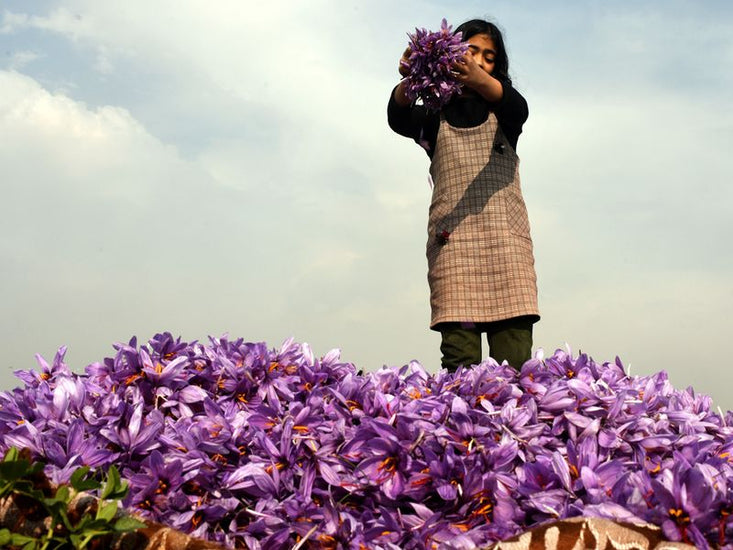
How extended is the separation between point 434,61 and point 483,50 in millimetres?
1030

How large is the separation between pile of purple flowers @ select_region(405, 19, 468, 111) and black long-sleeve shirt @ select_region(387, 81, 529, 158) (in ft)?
1.42

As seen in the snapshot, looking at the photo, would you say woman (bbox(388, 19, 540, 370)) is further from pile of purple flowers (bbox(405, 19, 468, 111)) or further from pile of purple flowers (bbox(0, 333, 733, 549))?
pile of purple flowers (bbox(0, 333, 733, 549))

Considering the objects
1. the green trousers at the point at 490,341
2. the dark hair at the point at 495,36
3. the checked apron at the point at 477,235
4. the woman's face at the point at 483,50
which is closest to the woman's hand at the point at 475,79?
the checked apron at the point at 477,235

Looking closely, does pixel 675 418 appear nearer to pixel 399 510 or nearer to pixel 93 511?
pixel 399 510

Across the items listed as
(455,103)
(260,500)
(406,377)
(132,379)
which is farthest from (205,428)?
(455,103)

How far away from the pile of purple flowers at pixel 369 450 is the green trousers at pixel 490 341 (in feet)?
4.19

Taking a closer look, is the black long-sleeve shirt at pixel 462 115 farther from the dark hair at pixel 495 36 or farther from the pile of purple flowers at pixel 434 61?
the pile of purple flowers at pixel 434 61

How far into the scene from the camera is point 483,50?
17.1 ft

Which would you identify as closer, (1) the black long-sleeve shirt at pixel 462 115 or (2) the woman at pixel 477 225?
(2) the woman at pixel 477 225

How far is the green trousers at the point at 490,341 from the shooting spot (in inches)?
178

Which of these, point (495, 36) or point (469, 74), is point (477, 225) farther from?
point (495, 36)

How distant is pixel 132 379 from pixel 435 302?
7.32 feet

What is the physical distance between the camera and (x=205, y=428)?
102 inches

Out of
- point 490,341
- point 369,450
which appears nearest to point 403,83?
point 490,341
